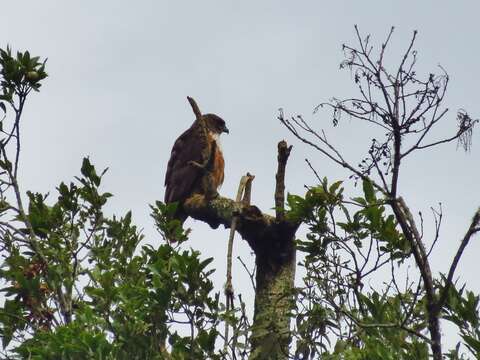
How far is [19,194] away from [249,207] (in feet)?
5.64

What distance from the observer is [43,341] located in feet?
15.4

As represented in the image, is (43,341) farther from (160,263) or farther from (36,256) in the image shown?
(36,256)

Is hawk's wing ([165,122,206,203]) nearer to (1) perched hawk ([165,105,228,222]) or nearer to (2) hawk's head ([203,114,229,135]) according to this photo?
(1) perched hawk ([165,105,228,222])

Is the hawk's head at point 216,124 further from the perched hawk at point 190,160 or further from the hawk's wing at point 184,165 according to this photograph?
the hawk's wing at point 184,165

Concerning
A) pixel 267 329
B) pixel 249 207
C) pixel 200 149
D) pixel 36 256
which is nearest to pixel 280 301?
pixel 267 329

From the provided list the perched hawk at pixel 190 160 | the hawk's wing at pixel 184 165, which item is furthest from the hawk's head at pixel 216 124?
the hawk's wing at pixel 184 165

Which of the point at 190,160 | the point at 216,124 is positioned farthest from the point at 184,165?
the point at 216,124

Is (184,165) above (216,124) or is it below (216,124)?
below

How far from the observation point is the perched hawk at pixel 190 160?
8.99m

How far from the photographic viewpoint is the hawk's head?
34.7 feet

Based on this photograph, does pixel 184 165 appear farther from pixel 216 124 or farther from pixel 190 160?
pixel 216 124

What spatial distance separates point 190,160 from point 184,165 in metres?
0.12

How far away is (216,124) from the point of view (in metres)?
10.6

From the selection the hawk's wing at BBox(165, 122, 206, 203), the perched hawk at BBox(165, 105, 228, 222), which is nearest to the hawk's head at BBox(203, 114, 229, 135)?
the perched hawk at BBox(165, 105, 228, 222)
